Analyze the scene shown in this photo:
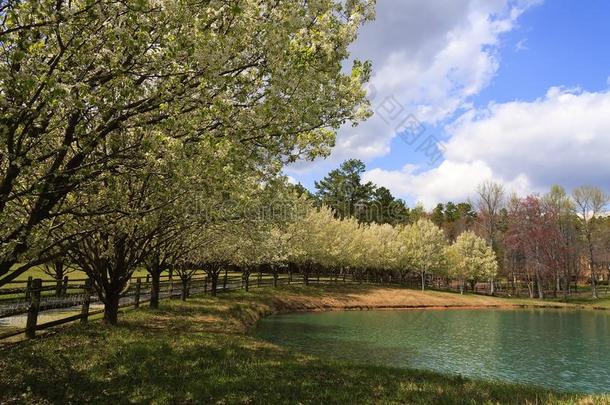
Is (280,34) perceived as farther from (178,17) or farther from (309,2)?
(178,17)

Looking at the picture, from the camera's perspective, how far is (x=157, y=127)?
880 centimetres

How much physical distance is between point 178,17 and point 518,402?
428 inches

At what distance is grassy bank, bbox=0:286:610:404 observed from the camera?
10.0 meters

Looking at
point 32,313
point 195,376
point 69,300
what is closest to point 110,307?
point 32,313

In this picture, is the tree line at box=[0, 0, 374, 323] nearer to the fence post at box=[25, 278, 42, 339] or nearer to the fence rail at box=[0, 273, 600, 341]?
the fence post at box=[25, 278, 42, 339]

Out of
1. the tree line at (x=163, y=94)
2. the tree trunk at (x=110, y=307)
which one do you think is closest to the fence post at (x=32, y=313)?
the tree trunk at (x=110, y=307)

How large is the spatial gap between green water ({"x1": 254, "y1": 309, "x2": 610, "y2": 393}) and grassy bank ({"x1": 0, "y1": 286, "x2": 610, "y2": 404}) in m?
9.44

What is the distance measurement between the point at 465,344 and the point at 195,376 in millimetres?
25144

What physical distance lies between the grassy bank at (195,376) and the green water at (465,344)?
9.44 m

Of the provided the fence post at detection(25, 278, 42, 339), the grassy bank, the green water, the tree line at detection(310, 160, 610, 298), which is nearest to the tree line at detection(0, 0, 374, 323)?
the grassy bank

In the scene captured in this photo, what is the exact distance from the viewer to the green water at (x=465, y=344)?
23.1 meters

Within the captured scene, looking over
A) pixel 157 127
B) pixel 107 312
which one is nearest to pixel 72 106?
pixel 157 127

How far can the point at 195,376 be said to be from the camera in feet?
38.2

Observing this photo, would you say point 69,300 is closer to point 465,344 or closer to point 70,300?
point 70,300
